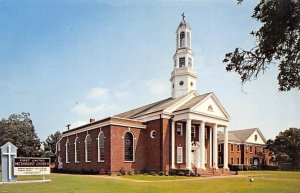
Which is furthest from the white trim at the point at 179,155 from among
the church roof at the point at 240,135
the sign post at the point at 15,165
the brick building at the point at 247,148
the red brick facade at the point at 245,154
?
the church roof at the point at 240,135

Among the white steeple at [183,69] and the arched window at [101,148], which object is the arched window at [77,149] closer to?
the arched window at [101,148]

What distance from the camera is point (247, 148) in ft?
140

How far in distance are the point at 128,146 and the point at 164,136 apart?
247 cm

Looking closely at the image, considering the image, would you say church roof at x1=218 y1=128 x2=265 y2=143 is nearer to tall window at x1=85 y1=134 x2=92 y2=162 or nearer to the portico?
the portico

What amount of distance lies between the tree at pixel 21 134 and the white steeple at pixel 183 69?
48.1 feet

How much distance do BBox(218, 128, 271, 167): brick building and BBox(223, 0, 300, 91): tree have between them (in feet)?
101

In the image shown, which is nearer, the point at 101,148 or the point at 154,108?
the point at 101,148

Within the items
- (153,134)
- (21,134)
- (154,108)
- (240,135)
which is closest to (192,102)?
(154,108)

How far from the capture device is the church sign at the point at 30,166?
47.4 ft

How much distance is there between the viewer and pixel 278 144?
33.6 metres

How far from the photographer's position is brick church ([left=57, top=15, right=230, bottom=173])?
24312mm

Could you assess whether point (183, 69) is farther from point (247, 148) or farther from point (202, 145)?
point (247, 148)

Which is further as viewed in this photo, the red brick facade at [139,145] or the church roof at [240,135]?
the church roof at [240,135]

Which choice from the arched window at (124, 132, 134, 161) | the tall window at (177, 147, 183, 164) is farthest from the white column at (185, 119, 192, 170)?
the arched window at (124, 132, 134, 161)
